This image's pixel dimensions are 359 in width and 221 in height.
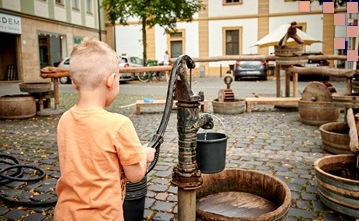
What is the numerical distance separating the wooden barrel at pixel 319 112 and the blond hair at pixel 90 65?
240 inches

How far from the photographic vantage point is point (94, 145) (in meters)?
1.65

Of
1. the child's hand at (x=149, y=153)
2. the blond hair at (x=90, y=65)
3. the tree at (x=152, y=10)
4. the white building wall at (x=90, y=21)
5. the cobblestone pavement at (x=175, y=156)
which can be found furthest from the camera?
the white building wall at (x=90, y=21)

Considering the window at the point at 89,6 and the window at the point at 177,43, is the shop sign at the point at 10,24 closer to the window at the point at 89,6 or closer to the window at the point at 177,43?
the window at the point at 89,6

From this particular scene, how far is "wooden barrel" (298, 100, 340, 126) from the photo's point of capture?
693cm

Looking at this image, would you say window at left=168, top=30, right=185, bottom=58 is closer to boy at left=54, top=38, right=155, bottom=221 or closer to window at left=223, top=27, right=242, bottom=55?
window at left=223, top=27, right=242, bottom=55

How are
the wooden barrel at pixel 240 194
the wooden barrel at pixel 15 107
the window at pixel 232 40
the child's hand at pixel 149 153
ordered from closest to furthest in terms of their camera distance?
the child's hand at pixel 149 153
the wooden barrel at pixel 240 194
the wooden barrel at pixel 15 107
the window at pixel 232 40

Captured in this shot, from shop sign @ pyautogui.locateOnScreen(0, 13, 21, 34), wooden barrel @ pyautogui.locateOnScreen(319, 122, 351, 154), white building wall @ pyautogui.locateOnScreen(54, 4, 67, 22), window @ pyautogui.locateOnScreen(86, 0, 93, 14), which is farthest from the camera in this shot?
window @ pyautogui.locateOnScreen(86, 0, 93, 14)

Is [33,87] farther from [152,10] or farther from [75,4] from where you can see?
[75,4]

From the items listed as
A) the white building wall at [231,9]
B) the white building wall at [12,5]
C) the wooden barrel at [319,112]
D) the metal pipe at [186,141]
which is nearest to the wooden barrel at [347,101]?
the wooden barrel at [319,112]

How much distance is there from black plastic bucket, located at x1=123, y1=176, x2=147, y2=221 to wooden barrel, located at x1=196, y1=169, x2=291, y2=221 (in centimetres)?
46

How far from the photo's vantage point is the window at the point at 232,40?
28.1 metres

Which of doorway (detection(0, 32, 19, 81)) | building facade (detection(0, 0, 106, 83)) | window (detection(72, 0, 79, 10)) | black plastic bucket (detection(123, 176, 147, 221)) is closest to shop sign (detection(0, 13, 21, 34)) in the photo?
building facade (detection(0, 0, 106, 83))

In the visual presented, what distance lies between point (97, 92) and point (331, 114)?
6.26 meters

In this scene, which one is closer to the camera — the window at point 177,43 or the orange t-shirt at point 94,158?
the orange t-shirt at point 94,158
